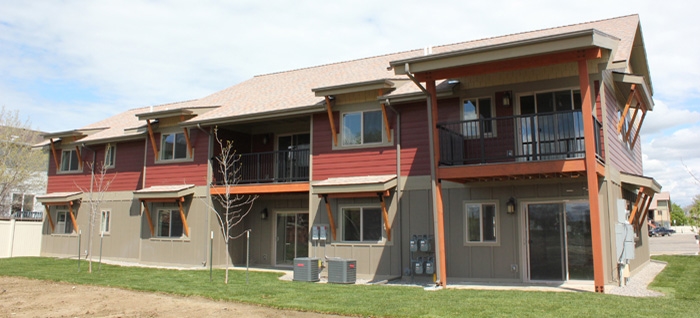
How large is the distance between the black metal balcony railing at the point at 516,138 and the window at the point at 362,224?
9.83 ft

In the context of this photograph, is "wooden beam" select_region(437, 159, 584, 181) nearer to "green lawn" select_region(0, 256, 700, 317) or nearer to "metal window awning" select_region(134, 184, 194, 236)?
"green lawn" select_region(0, 256, 700, 317)

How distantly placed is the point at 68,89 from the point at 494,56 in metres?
19.5

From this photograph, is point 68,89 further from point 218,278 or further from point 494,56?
point 494,56

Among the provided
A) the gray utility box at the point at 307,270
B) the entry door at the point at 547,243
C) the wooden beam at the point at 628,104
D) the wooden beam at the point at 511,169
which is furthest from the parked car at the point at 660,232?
the gray utility box at the point at 307,270

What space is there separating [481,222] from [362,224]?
348cm

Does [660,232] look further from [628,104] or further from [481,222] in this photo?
[481,222]

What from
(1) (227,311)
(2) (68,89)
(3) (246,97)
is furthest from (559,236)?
(2) (68,89)

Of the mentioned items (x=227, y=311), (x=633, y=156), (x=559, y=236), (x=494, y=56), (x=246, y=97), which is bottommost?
(x=227, y=311)

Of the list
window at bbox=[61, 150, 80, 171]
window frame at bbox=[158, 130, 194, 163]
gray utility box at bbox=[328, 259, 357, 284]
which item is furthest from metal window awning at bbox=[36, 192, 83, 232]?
gray utility box at bbox=[328, 259, 357, 284]

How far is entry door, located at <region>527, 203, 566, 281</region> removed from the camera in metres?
12.8

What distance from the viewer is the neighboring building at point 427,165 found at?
40.2ft

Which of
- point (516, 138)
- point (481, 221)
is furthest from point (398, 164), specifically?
point (516, 138)

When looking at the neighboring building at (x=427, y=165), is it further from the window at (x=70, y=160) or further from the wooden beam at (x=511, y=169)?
the window at (x=70, y=160)

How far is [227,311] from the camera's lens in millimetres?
9586
